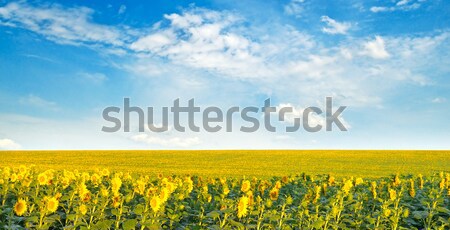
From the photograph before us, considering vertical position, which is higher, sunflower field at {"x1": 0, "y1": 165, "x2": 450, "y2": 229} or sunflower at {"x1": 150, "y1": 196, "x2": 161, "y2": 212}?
sunflower at {"x1": 150, "y1": 196, "x2": 161, "y2": 212}

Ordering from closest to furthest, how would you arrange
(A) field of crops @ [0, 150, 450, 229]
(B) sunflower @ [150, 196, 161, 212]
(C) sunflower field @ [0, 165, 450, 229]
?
(B) sunflower @ [150, 196, 161, 212]
(C) sunflower field @ [0, 165, 450, 229]
(A) field of crops @ [0, 150, 450, 229]

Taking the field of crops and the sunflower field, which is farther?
the field of crops

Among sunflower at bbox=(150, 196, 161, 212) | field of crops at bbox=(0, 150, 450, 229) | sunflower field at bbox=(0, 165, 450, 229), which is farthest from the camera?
field of crops at bbox=(0, 150, 450, 229)

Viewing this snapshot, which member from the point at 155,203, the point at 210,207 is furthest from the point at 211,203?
the point at 155,203

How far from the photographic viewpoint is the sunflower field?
656 centimetres

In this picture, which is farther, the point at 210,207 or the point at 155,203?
the point at 210,207

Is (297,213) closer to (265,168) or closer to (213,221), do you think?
(213,221)

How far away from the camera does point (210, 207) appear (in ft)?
26.1

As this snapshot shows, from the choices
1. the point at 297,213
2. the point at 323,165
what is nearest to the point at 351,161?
the point at 323,165

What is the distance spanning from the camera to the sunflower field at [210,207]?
6562 mm

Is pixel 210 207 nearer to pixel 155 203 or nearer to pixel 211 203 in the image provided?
pixel 211 203

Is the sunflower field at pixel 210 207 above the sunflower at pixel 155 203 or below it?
below

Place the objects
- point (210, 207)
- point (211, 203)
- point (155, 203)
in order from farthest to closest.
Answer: point (211, 203)
point (210, 207)
point (155, 203)

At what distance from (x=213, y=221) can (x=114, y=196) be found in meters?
1.51
